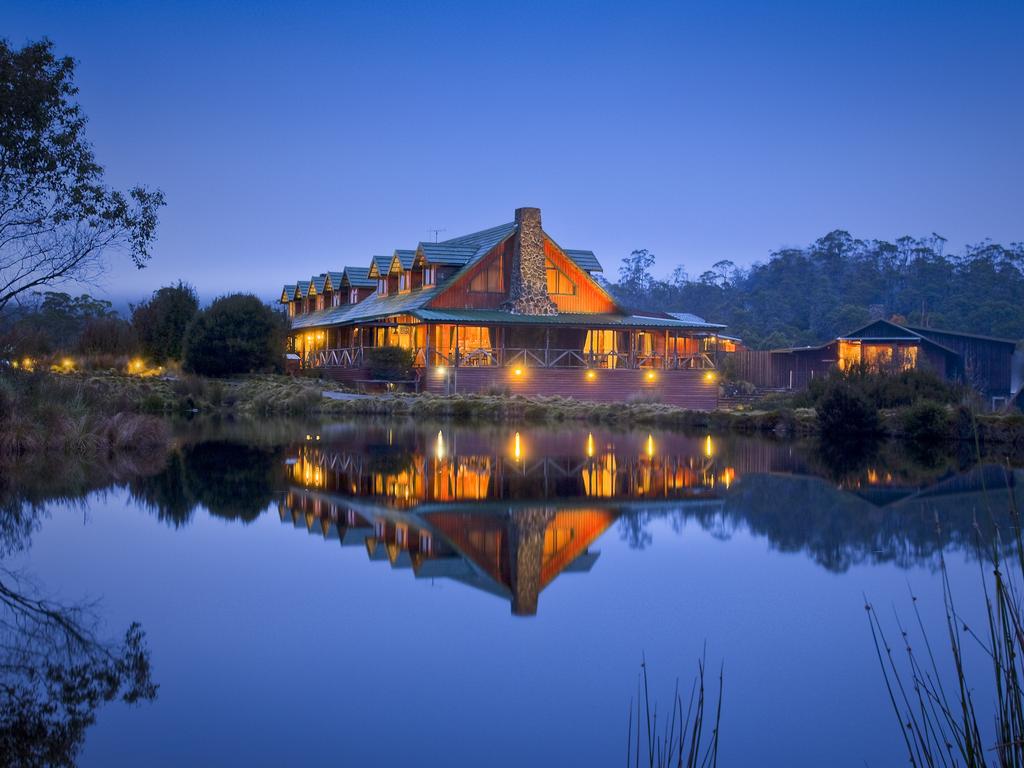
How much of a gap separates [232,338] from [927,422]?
27.5 metres

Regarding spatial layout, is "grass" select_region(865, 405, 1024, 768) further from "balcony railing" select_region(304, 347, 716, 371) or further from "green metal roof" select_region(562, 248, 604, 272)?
"green metal roof" select_region(562, 248, 604, 272)

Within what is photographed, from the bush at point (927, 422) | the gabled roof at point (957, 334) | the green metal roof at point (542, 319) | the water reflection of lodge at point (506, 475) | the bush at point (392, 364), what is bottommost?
the water reflection of lodge at point (506, 475)

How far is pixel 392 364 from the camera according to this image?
39844 millimetres

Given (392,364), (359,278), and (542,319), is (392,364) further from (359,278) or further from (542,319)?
(359,278)

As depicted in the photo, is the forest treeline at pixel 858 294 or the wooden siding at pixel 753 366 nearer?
the wooden siding at pixel 753 366

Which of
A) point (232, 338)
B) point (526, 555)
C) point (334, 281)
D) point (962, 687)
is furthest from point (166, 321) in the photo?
point (962, 687)

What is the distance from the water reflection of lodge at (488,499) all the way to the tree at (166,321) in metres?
26.4

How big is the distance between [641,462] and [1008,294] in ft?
207

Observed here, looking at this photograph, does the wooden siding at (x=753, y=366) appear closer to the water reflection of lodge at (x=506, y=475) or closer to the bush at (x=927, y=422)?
the bush at (x=927, y=422)

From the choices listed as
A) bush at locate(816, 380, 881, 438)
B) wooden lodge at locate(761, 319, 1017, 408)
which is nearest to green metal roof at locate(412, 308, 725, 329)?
wooden lodge at locate(761, 319, 1017, 408)

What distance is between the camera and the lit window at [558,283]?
1710 inches

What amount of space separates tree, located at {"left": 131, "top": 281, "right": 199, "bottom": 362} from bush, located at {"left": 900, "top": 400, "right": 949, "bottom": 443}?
103 ft

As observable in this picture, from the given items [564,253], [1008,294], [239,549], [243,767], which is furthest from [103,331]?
[1008,294]

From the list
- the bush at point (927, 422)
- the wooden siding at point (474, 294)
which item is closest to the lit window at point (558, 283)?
the wooden siding at point (474, 294)
